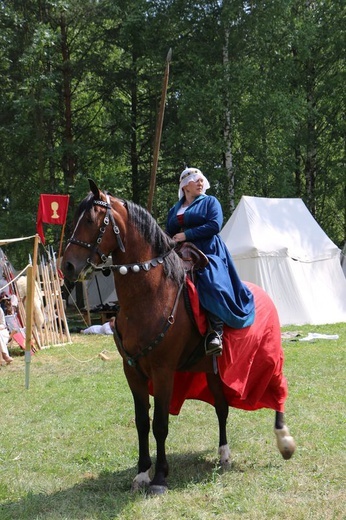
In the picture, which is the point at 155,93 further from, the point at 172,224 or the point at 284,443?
the point at 284,443

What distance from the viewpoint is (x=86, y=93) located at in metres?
18.2

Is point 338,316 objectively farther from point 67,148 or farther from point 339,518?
point 339,518

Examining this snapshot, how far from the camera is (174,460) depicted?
4.08 m

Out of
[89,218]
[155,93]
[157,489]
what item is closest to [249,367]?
[157,489]

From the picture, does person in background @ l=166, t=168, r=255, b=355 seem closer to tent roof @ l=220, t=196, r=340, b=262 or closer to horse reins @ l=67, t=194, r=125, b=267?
horse reins @ l=67, t=194, r=125, b=267

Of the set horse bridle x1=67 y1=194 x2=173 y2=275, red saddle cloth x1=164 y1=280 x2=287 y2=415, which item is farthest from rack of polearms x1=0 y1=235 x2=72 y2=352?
horse bridle x1=67 y1=194 x2=173 y2=275

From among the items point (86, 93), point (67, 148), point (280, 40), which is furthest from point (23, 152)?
point (280, 40)

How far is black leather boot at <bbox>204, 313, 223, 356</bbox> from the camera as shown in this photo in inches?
139

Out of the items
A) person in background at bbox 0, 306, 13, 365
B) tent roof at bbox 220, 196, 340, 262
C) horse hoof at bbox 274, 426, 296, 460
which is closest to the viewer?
horse hoof at bbox 274, 426, 296, 460

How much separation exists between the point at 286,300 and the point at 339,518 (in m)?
9.67

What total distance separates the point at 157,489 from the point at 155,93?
15.9m

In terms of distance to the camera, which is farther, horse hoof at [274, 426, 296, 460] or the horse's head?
horse hoof at [274, 426, 296, 460]

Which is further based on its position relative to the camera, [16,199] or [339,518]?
[16,199]

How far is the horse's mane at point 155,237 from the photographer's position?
3447mm
